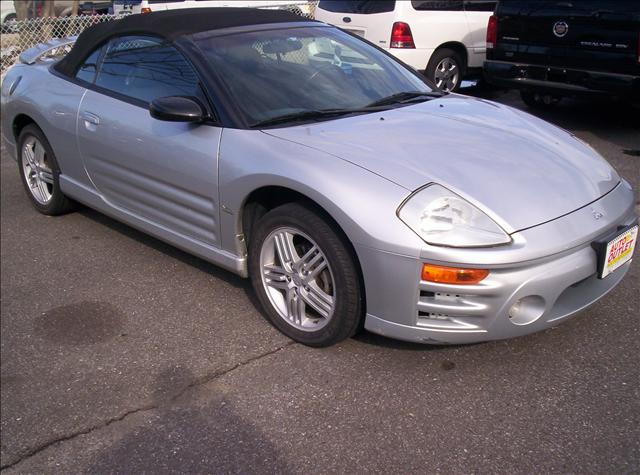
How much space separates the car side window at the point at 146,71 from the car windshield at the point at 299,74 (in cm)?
17

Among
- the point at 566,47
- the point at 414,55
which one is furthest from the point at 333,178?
the point at 414,55

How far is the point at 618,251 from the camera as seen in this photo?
2.88 metres

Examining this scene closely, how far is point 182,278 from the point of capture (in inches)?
157

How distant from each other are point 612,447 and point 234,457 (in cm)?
139

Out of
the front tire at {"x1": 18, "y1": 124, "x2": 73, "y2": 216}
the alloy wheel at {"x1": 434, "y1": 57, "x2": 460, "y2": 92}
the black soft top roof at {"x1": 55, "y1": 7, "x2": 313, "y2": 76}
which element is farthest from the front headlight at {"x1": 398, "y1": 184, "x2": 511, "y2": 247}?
the alloy wheel at {"x1": 434, "y1": 57, "x2": 460, "y2": 92}

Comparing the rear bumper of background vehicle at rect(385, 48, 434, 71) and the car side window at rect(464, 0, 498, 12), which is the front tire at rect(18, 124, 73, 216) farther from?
the car side window at rect(464, 0, 498, 12)

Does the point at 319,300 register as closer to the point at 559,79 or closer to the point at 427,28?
the point at 559,79

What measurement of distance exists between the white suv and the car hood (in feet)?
16.3

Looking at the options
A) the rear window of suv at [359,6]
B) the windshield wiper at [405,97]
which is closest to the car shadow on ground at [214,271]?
the windshield wiper at [405,97]

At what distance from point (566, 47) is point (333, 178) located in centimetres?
477

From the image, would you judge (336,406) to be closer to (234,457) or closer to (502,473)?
(234,457)

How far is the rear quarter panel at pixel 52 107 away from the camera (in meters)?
4.32

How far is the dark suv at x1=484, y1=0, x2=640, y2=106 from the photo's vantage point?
20.0 feet

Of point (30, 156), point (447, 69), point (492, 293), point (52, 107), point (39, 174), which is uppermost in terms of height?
point (52, 107)
